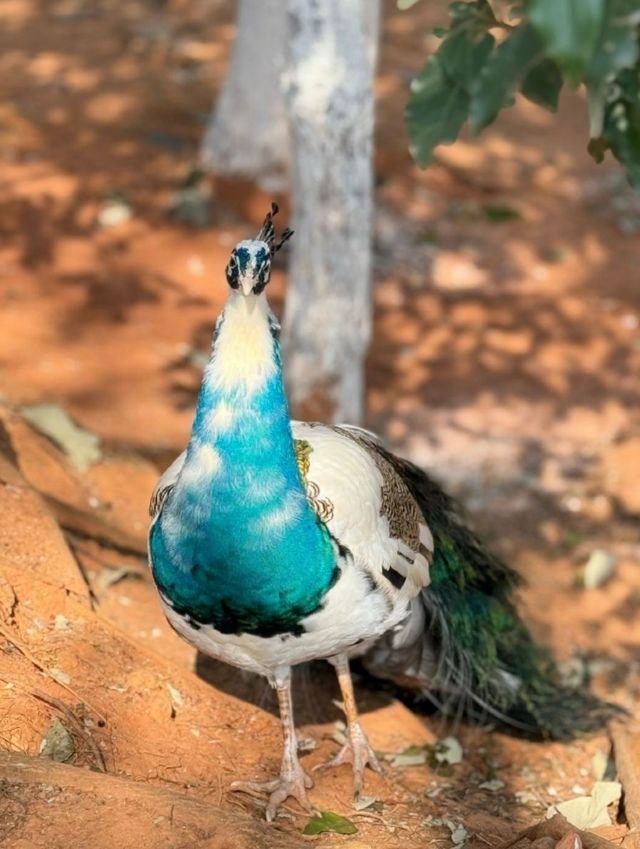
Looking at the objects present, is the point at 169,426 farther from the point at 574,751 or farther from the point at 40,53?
the point at 40,53

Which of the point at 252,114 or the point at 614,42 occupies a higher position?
the point at 614,42

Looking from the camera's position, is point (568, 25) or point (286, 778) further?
point (286, 778)

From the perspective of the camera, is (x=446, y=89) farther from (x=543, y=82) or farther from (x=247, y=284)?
(x=247, y=284)

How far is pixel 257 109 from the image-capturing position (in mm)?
10727

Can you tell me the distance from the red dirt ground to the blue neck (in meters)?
0.60

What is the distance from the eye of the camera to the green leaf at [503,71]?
2.30 m

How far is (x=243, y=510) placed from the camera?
152 inches

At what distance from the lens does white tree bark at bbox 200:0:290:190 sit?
1047 cm

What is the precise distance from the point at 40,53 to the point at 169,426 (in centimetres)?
718

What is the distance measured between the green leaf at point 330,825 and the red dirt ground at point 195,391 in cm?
7

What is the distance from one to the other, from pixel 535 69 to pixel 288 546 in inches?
69.1

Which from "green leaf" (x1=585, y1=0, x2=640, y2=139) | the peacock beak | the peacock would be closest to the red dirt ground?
the peacock

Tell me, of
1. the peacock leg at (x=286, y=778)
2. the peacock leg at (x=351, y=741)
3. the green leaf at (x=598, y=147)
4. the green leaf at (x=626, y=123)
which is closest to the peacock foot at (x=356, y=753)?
the peacock leg at (x=351, y=741)

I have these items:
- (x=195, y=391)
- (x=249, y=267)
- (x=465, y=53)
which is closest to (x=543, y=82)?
(x=465, y=53)
